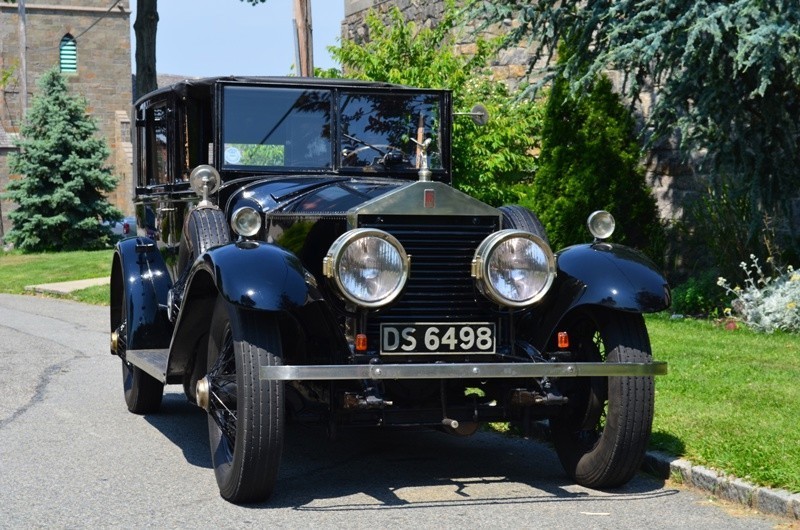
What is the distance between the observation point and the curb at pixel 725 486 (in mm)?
5254

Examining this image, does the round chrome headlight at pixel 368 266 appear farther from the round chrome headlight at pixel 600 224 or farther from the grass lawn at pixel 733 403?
the grass lawn at pixel 733 403

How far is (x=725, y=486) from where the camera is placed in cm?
563

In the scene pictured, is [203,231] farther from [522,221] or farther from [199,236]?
[522,221]

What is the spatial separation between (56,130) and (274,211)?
90.3 feet

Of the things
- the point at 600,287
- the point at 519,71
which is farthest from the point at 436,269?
the point at 519,71

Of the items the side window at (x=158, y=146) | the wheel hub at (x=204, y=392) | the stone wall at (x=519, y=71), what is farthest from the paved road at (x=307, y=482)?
the stone wall at (x=519, y=71)

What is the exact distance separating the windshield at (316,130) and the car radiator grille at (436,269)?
129 centimetres

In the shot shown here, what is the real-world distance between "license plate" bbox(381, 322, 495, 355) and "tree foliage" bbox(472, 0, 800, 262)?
18.7 ft

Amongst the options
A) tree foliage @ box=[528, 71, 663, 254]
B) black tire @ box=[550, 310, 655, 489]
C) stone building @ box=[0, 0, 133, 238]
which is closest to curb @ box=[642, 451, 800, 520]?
black tire @ box=[550, 310, 655, 489]

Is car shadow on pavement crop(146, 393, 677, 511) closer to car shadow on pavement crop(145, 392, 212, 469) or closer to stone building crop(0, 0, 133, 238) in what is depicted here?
car shadow on pavement crop(145, 392, 212, 469)

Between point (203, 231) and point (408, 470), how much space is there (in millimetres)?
1646

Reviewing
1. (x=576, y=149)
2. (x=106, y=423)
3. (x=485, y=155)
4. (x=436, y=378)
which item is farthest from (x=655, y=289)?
(x=485, y=155)

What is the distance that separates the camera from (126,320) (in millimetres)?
7344

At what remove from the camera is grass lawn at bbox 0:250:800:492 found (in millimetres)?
5852
